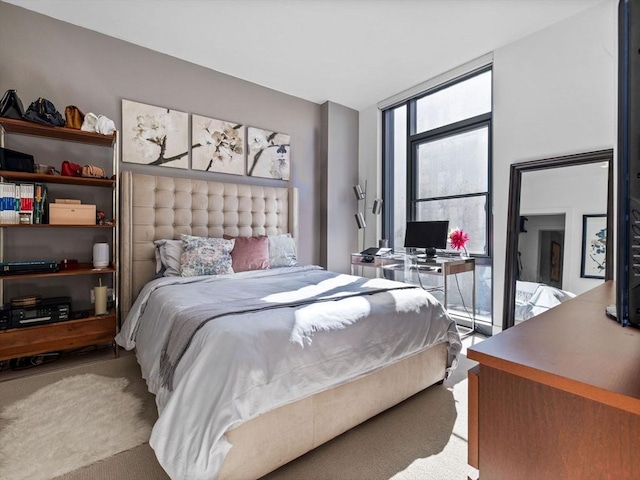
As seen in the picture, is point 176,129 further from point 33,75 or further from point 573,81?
point 573,81

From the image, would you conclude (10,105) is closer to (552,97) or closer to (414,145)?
(414,145)

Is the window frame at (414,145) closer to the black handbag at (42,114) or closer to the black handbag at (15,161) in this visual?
the black handbag at (42,114)

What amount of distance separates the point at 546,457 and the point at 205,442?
107 centimetres

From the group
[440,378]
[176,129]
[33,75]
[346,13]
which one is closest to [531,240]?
[440,378]

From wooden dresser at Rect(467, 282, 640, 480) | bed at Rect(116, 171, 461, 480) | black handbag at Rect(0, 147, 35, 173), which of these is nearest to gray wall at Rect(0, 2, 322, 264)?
black handbag at Rect(0, 147, 35, 173)

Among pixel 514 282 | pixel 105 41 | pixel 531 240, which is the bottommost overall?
pixel 514 282

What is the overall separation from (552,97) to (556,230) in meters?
1.17

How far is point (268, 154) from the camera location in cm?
389

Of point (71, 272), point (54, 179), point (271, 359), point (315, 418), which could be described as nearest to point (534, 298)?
point (315, 418)

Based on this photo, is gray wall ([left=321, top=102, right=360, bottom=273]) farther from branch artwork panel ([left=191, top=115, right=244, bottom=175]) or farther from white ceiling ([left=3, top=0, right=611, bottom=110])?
branch artwork panel ([left=191, top=115, right=244, bottom=175])

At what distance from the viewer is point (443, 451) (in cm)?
155

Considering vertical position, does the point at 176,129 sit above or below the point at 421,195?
above

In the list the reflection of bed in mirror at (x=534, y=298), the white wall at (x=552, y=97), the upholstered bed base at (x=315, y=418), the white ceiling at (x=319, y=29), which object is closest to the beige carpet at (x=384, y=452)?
the upholstered bed base at (x=315, y=418)

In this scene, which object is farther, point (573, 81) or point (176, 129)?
point (176, 129)
